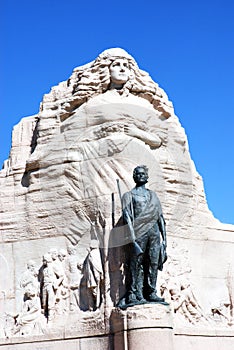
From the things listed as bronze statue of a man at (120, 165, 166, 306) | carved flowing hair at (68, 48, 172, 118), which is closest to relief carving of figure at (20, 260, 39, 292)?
bronze statue of a man at (120, 165, 166, 306)

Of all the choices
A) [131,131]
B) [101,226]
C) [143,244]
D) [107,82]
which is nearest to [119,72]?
[107,82]

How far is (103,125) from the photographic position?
42.7 ft

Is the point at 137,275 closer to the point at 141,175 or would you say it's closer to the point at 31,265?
the point at 141,175

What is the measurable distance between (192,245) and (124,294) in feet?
7.26

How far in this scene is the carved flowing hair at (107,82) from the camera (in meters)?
13.5

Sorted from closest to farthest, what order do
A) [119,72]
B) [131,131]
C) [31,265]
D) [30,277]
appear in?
[30,277], [31,265], [131,131], [119,72]

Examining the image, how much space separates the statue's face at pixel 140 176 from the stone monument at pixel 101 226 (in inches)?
6.6

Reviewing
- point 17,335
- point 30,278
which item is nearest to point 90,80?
point 30,278

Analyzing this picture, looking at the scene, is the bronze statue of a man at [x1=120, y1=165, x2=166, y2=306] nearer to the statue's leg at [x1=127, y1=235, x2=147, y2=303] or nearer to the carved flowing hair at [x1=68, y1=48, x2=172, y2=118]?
the statue's leg at [x1=127, y1=235, x2=147, y2=303]

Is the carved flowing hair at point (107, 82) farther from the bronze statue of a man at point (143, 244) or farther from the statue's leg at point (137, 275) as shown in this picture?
the statue's leg at point (137, 275)

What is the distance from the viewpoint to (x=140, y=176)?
1176 cm

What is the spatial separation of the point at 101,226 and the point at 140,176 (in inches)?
48.5

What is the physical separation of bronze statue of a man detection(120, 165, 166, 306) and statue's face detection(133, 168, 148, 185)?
0.18 metres

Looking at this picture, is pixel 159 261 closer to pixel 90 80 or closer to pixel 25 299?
pixel 25 299
